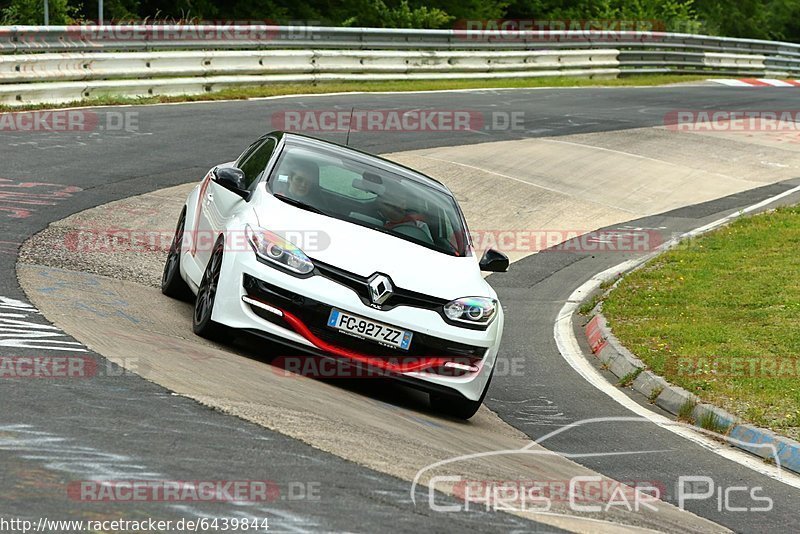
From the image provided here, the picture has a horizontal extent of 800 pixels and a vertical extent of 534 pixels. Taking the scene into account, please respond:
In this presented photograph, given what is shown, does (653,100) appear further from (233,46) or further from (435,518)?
(435,518)

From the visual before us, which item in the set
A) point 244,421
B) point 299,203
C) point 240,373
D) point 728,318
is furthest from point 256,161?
point 728,318

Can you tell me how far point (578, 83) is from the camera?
108 feet

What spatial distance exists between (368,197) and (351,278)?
4.56ft

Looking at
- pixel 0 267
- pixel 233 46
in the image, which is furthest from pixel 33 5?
pixel 0 267

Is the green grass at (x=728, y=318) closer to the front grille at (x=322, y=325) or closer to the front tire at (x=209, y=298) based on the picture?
the front grille at (x=322, y=325)

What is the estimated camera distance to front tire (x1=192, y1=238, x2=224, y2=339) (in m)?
8.10

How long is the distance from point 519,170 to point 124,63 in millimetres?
7499

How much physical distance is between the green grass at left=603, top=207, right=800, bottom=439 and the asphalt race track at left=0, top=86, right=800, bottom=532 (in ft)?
2.43

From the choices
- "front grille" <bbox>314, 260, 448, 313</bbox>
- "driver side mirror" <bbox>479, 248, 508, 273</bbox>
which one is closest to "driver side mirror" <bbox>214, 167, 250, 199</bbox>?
"front grille" <bbox>314, 260, 448, 313</bbox>

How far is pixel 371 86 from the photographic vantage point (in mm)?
27516

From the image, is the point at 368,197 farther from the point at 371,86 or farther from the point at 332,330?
the point at 371,86

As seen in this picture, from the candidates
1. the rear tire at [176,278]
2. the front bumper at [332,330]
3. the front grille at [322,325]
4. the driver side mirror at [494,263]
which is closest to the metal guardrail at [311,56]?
the rear tire at [176,278]

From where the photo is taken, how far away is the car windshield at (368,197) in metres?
8.68

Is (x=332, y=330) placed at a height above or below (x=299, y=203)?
below
